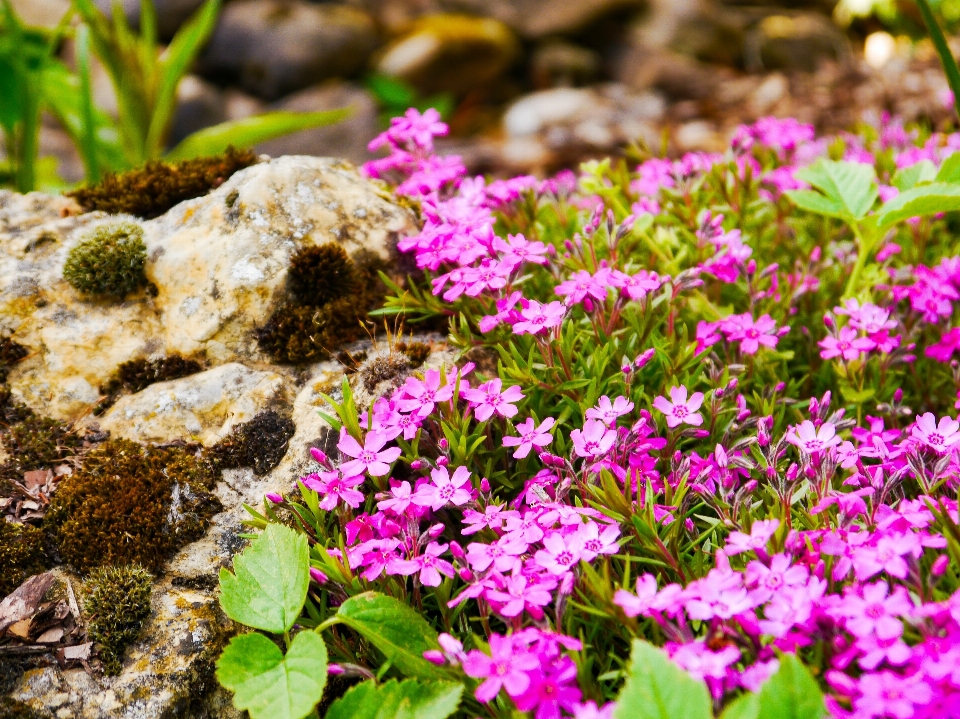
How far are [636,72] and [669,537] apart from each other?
1050cm

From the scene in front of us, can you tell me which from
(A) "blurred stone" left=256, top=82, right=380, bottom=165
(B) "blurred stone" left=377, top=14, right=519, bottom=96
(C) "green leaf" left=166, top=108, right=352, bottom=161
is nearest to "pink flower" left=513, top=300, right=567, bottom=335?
(C) "green leaf" left=166, top=108, right=352, bottom=161

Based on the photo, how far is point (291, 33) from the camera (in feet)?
35.4

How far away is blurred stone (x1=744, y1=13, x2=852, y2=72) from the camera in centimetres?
1084

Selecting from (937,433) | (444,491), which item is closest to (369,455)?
(444,491)

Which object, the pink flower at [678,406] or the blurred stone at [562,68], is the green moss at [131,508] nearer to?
the pink flower at [678,406]

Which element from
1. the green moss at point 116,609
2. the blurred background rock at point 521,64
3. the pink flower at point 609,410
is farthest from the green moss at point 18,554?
the blurred background rock at point 521,64

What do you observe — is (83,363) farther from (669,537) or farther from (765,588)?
(765,588)

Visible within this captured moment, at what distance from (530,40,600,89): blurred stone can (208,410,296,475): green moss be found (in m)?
10.2

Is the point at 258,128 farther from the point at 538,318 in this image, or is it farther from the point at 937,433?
the point at 937,433

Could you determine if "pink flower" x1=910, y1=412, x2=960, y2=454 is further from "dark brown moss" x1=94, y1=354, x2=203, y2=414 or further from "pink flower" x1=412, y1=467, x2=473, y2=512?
"dark brown moss" x1=94, y1=354, x2=203, y2=414

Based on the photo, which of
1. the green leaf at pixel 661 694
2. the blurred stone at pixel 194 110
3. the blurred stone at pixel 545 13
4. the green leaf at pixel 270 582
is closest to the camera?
the green leaf at pixel 661 694

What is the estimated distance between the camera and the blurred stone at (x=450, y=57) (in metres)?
10.9

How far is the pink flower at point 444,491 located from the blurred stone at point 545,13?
1133 centimetres

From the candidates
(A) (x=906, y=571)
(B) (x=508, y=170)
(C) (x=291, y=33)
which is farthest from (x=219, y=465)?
(C) (x=291, y=33)
